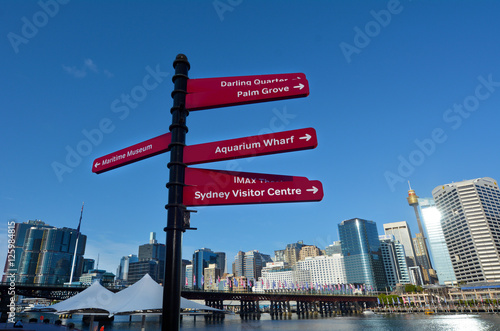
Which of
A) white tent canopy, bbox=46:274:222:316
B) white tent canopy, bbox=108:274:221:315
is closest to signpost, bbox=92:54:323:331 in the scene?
Answer: white tent canopy, bbox=46:274:222:316

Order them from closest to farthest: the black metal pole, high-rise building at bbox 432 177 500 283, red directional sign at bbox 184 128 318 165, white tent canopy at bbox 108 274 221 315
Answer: the black metal pole < red directional sign at bbox 184 128 318 165 < white tent canopy at bbox 108 274 221 315 < high-rise building at bbox 432 177 500 283

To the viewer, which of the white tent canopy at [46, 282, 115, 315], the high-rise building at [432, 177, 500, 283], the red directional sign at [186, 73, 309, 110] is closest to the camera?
the red directional sign at [186, 73, 309, 110]

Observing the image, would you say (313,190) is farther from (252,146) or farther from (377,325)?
(377,325)

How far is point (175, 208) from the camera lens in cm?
555

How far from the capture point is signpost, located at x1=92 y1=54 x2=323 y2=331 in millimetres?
5418

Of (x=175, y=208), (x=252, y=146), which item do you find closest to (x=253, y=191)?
(x=252, y=146)

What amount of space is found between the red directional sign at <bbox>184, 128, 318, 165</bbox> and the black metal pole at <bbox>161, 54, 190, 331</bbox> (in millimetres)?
312

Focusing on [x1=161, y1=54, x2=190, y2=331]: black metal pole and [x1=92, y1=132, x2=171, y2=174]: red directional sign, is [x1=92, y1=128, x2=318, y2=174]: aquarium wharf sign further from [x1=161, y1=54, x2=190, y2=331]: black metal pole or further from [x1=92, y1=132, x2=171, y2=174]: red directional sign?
[x1=161, y1=54, x2=190, y2=331]: black metal pole

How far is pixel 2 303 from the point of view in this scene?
77250 millimetres

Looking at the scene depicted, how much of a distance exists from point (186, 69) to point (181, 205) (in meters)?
3.16

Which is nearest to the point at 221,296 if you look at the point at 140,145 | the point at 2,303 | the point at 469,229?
the point at 2,303

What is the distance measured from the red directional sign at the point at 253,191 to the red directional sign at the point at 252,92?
1661mm

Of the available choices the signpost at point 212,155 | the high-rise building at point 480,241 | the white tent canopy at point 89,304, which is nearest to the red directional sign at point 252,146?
the signpost at point 212,155

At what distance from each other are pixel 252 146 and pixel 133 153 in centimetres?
275
